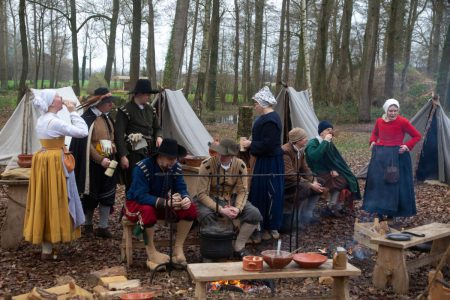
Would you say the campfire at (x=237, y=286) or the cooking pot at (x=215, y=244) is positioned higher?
the cooking pot at (x=215, y=244)

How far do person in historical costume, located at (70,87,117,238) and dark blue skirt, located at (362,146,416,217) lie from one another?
288 centimetres

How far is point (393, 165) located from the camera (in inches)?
212

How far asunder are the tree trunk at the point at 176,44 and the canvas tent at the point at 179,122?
9.53 feet

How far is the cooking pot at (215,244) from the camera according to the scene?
4.12m

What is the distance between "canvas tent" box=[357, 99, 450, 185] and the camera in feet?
25.2

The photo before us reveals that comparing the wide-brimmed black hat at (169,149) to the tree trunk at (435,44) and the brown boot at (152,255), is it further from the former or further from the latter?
the tree trunk at (435,44)

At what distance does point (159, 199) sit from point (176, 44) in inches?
266

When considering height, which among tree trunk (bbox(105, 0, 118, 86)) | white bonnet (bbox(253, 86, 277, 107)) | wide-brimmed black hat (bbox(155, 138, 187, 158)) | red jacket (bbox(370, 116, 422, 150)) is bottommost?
wide-brimmed black hat (bbox(155, 138, 187, 158))

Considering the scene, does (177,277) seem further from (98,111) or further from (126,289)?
(98,111)

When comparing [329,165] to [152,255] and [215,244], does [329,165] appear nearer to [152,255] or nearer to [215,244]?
[215,244]

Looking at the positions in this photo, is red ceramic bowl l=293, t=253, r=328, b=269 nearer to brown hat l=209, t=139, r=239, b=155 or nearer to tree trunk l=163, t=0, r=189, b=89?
brown hat l=209, t=139, r=239, b=155

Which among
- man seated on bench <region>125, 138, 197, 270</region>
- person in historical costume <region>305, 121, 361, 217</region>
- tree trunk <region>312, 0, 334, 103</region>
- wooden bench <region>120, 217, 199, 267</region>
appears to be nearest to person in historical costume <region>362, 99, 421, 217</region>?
person in historical costume <region>305, 121, 361, 217</region>

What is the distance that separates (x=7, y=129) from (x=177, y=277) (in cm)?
639

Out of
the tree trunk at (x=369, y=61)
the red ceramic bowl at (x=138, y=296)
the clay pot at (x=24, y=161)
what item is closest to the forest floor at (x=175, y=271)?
the red ceramic bowl at (x=138, y=296)
